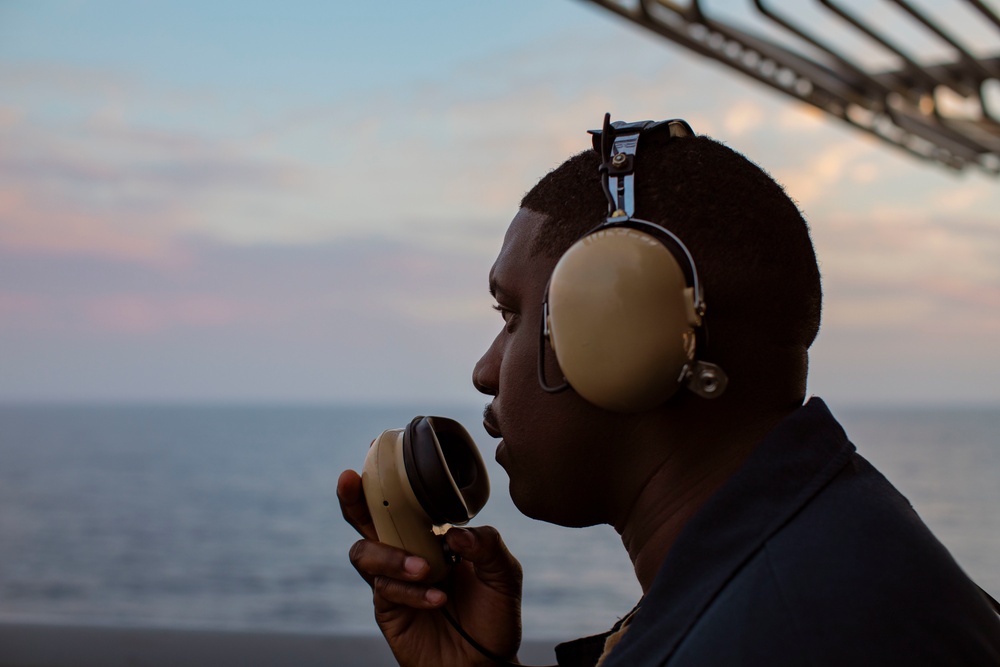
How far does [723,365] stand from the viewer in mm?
1205

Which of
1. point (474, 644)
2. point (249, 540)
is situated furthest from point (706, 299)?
point (249, 540)

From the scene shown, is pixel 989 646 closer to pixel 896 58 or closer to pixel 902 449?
pixel 896 58

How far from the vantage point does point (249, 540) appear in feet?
82.0

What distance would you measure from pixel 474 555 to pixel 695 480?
55 cm

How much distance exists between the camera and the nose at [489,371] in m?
1.41

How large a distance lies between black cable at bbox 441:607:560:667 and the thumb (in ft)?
0.30

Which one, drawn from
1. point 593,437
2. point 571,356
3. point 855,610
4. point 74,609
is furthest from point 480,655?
point 74,609

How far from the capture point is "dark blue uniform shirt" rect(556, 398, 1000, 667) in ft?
3.10

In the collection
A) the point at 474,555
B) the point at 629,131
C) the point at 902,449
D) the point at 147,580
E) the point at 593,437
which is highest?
the point at 902,449

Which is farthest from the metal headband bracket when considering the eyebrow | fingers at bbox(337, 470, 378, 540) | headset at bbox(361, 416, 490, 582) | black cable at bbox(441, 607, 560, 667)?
black cable at bbox(441, 607, 560, 667)

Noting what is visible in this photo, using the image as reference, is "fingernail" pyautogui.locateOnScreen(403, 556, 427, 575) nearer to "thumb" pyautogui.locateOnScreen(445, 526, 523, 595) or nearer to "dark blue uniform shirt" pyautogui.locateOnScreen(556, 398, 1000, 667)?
"thumb" pyautogui.locateOnScreen(445, 526, 523, 595)

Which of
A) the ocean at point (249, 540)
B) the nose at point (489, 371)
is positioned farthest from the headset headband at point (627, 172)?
the ocean at point (249, 540)

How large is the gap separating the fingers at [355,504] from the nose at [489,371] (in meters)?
0.31

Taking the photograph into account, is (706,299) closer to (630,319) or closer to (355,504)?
(630,319)
